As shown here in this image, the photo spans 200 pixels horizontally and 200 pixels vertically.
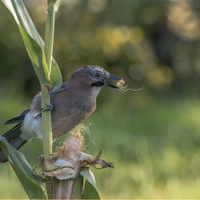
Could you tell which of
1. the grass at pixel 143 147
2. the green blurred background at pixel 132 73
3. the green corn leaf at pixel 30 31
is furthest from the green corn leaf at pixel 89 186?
the green blurred background at pixel 132 73

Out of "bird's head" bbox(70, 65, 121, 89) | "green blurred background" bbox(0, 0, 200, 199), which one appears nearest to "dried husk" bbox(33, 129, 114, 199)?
"bird's head" bbox(70, 65, 121, 89)

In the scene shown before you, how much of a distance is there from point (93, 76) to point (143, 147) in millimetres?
1779

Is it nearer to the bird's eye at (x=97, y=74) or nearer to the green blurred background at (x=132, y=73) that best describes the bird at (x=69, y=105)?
the bird's eye at (x=97, y=74)

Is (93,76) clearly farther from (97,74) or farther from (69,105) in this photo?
(69,105)

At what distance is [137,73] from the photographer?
471 cm

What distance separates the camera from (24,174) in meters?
1.12

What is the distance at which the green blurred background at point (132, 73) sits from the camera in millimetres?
3264

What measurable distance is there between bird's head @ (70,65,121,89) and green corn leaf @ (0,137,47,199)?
469mm

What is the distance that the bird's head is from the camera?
59.9 inches

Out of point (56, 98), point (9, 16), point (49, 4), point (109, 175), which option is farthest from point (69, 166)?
point (9, 16)

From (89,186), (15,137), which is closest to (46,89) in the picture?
(89,186)

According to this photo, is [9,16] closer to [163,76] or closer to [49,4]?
[163,76]

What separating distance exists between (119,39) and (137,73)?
1.65 feet

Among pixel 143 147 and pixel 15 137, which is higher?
pixel 143 147
